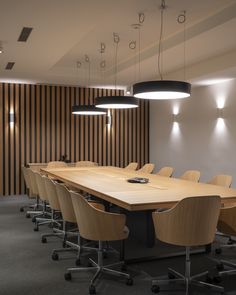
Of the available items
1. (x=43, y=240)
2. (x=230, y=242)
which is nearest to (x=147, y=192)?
(x=230, y=242)

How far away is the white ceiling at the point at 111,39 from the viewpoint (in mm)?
4285

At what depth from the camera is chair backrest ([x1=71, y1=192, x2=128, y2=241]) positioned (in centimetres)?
362

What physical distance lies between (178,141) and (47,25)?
5.36m

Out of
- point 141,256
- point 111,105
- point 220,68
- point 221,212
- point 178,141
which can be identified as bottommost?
point 141,256

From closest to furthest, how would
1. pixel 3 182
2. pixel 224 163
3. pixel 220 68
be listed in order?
pixel 220 68
pixel 224 163
pixel 3 182

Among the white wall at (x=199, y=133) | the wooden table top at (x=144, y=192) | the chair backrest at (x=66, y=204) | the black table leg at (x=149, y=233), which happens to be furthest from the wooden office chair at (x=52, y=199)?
the white wall at (x=199, y=133)

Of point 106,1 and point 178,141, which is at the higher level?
point 106,1

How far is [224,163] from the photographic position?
25.4 feet

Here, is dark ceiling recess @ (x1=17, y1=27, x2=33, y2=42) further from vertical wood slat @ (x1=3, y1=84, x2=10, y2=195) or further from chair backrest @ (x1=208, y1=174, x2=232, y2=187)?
vertical wood slat @ (x1=3, y1=84, x2=10, y2=195)

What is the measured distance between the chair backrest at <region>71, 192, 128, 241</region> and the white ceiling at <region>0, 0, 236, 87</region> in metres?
2.12

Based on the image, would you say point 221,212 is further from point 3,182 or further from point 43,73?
point 3,182

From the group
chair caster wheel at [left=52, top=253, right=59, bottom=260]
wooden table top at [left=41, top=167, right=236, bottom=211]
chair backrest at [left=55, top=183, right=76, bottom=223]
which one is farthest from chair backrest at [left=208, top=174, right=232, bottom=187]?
chair caster wheel at [left=52, top=253, right=59, bottom=260]

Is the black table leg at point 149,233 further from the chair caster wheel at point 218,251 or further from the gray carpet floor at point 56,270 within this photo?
the chair caster wheel at point 218,251

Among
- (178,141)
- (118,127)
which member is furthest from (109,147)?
(178,141)
